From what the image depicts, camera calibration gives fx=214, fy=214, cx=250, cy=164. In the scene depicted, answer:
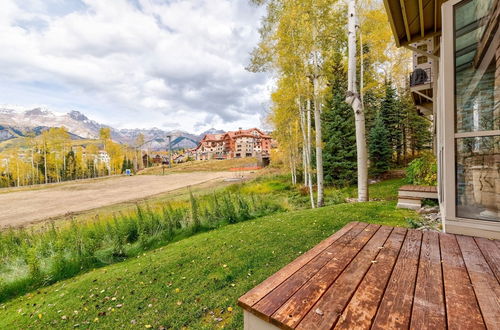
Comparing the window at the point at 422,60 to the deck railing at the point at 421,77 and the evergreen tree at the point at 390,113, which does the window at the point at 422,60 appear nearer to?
the deck railing at the point at 421,77

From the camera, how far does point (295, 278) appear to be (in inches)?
48.4

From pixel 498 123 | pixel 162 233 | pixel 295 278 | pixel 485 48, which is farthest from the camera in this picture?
pixel 162 233

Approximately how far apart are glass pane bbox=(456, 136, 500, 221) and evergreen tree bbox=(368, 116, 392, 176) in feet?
37.8

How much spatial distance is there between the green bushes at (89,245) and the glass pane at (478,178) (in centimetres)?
439

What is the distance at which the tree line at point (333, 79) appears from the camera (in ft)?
23.0

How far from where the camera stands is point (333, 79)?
9867 mm

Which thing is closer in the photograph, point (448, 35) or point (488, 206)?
point (488, 206)

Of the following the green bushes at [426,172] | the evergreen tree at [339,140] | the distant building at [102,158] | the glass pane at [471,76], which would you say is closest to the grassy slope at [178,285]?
the glass pane at [471,76]

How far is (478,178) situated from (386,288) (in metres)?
1.64

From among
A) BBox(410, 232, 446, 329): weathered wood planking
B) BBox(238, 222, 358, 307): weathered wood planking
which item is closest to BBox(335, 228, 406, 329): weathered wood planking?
BBox(410, 232, 446, 329): weathered wood planking

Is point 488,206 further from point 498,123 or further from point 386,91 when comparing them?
point 386,91

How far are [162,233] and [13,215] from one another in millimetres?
12164

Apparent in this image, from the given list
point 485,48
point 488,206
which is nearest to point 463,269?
point 488,206

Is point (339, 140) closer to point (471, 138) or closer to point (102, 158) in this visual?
point (471, 138)
